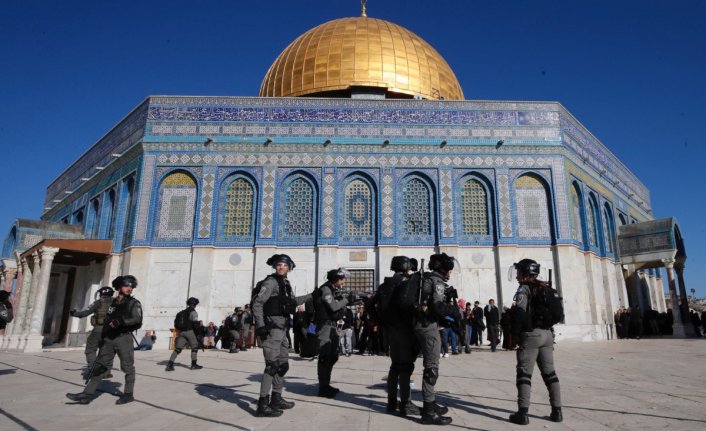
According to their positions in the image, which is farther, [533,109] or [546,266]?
[533,109]

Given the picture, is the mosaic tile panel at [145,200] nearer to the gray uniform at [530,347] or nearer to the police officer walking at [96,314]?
the police officer walking at [96,314]

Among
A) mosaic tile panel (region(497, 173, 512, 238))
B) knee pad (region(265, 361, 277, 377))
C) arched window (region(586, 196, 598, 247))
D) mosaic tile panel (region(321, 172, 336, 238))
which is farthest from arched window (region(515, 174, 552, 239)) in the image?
knee pad (region(265, 361, 277, 377))

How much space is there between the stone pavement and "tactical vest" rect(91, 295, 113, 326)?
0.88m

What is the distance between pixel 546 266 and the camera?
57.3 feet

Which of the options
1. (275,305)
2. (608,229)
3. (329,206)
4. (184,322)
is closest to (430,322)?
(275,305)

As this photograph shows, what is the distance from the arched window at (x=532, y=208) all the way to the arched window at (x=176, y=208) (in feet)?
40.8

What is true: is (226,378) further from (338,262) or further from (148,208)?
(148,208)

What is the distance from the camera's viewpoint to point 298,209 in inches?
717

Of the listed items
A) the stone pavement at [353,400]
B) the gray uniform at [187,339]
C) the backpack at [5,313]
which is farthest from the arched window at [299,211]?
the backpack at [5,313]

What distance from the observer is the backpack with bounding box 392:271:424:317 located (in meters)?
4.55

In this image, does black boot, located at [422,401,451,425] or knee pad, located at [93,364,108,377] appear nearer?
black boot, located at [422,401,451,425]

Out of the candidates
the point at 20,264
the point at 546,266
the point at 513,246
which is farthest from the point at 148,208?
the point at 546,266

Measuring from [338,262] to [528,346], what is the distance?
1314 centimetres

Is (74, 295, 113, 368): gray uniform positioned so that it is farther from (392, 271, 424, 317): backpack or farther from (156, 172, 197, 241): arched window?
(156, 172, 197, 241): arched window
